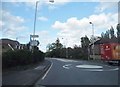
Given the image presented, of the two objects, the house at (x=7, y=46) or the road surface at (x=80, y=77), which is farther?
the house at (x=7, y=46)

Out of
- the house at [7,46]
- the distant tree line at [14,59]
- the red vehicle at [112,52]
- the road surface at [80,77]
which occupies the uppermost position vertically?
the house at [7,46]

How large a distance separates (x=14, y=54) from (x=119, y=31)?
133 m

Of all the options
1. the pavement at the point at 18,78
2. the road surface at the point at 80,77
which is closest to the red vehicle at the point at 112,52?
the road surface at the point at 80,77

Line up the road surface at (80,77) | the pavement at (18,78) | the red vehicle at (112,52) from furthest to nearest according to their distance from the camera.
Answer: the red vehicle at (112,52) → the road surface at (80,77) → the pavement at (18,78)

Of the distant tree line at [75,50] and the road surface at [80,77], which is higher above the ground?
the distant tree line at [75,50]

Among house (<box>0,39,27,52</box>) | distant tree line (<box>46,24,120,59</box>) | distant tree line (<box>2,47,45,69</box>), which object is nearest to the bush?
distant tree line (<box>2,47,45,69</box>)

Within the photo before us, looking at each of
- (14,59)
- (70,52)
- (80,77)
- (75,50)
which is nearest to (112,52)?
(14,59)

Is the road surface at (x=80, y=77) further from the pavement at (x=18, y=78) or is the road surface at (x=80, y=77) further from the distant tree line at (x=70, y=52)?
the distant tree line at (x=70, y=52)

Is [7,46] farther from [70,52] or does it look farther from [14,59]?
[70,52]

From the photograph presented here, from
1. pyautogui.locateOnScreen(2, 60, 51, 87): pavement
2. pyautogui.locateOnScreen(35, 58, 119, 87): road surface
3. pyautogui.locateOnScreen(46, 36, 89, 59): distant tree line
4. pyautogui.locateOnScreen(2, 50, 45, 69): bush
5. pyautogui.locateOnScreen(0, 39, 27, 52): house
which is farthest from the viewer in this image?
pyautogui.locateOnScreen(46, 36, 89, 59): distant tree line

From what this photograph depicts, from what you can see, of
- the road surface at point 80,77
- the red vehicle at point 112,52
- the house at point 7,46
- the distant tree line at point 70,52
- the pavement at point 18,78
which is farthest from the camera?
the distant tree line at point 70,52

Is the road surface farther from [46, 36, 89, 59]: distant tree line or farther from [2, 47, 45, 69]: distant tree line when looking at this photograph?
[46, 36, 89, 59]: distant tree line

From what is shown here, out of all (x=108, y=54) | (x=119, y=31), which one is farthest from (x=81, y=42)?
(x=108, y=54)

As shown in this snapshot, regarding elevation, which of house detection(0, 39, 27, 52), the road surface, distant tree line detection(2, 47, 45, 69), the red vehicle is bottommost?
the road surface
